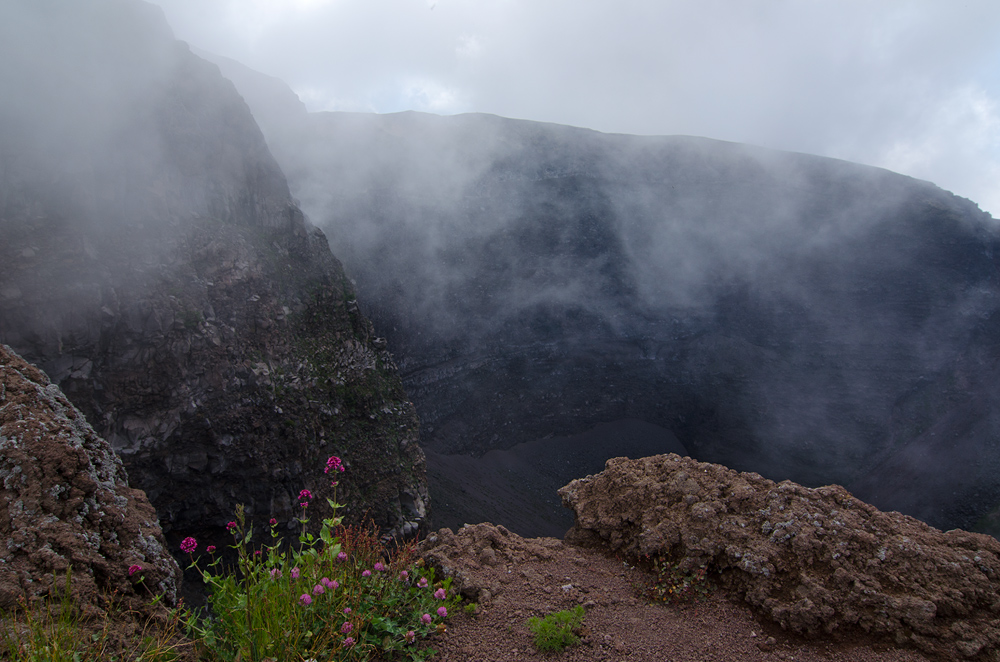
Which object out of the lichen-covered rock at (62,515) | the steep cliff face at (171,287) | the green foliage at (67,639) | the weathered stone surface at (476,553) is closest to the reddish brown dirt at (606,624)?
the weathered stone surface at (476,553)

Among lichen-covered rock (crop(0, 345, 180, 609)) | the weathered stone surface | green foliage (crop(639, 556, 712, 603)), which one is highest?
lichen-covered rock (crop(0, 345, 180, 609))

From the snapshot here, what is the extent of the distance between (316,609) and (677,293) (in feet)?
104

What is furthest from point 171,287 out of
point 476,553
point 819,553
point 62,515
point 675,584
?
point 819,553

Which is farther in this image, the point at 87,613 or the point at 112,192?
the point at 112,192

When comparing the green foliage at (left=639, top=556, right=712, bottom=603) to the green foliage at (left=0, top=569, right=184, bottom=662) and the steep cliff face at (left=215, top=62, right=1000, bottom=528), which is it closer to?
the green foliage at (left=0, top=569, right=184, bottom=662)

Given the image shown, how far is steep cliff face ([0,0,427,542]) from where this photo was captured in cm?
1063

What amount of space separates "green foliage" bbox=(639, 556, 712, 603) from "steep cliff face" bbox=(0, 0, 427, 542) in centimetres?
1116

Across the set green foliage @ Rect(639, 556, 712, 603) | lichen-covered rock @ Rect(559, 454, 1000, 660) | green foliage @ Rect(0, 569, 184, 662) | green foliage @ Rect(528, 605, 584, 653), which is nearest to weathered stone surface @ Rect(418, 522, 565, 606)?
green foliage @ Rect(528, 605, 584, 653)

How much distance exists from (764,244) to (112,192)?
33.6 m

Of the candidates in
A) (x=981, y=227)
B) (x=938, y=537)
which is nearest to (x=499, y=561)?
(x=938, y=537)

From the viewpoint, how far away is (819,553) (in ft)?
15.6

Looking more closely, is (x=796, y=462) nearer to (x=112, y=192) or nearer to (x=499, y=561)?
(x=499, y=561)

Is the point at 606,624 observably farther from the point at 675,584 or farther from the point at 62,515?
the point at 62,515

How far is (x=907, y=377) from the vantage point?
1156 inches
